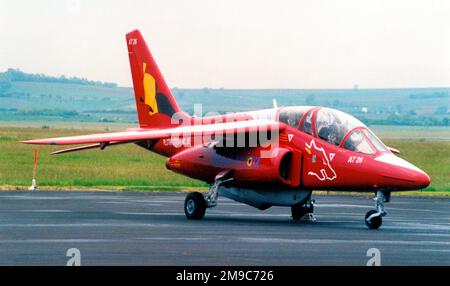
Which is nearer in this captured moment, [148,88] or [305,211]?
[305,211]

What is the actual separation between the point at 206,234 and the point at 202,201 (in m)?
4.57

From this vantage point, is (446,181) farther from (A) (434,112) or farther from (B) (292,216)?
(A) (434,112)

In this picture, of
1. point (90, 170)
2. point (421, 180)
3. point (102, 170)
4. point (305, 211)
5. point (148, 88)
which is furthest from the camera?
point (102, 170)

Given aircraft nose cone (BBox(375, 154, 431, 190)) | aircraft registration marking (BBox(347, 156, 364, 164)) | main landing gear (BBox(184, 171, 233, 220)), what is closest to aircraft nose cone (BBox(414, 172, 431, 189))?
aircraft nose cone (BBox(375, 154, 431, 190))

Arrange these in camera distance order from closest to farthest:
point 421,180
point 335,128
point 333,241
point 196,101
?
point 333,241 → point 421,180 → point 335,128 → point 196,101

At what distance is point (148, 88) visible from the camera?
2978 centimetres

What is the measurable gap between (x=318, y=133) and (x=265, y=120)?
1.66 meters

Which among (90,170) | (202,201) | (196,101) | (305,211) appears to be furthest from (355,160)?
(196,101)

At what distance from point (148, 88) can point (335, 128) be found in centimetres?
725

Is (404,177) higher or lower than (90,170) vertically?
higher

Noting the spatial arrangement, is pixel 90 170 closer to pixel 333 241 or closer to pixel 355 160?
pixel 355 160

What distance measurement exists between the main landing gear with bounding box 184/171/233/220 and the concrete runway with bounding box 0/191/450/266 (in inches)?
11.2

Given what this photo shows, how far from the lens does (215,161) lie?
1032 inches

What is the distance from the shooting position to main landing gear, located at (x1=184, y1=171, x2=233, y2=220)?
2544 cm
